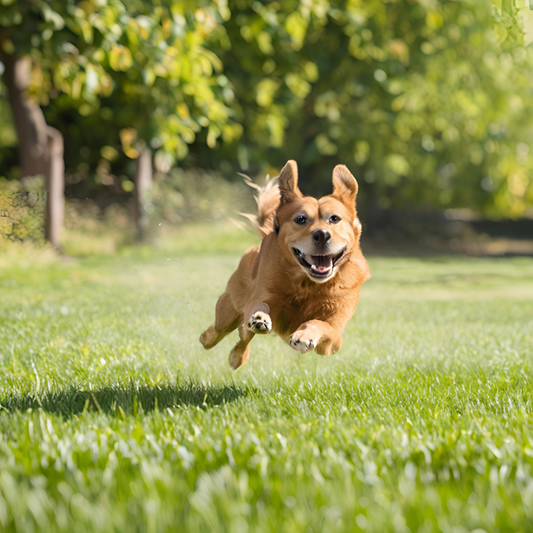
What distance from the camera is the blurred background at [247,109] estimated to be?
930 centimetres

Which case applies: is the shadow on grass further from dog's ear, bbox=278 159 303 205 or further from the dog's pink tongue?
dog's ear, bbox=278 159 303 205

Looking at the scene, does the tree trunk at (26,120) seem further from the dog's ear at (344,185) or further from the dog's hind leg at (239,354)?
the dog's ear at (344,185)

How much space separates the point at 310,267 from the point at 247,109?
41.6ft

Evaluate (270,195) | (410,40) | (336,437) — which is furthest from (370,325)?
(410,40)

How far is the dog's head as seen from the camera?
3164mm

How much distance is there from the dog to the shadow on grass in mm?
404

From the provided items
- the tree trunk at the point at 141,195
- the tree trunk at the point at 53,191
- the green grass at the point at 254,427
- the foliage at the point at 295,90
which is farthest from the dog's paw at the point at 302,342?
the tree trunk at the point at 141,195

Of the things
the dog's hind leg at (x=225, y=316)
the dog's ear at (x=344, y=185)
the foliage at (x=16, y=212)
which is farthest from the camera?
the foliage at (x=16, y=212)

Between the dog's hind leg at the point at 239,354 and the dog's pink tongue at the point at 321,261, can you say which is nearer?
the dog's pink tongue at the point at 321,261

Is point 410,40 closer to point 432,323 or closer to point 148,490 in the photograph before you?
point 432,323

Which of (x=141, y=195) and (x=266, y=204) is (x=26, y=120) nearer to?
(x=141, y=195)

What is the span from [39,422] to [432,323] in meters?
5.00

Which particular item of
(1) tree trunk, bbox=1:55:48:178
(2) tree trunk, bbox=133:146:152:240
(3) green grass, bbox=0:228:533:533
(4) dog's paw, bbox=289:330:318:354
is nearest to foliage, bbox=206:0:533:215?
(2) tree trunk, bbox=133:146:152:240

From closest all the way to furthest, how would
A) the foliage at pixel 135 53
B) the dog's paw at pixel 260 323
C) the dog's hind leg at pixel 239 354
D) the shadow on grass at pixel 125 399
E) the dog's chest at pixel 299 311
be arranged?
the dog's paw at pixel 260 323
the shadow on grass at pixel 125 399
the dog's chest at pixel 299 311
the dog's hind leg at pixel 239 354
the foliage at pixel 135 53
